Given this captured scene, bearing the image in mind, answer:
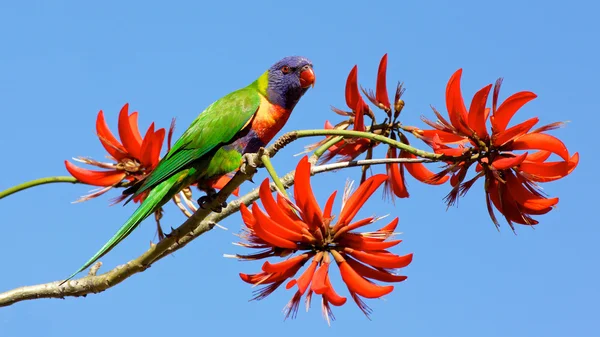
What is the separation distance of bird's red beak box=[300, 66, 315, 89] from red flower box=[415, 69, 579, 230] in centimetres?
196

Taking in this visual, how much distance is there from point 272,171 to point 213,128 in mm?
1847

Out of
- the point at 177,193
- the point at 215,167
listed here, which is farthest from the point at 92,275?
the point at 215,167

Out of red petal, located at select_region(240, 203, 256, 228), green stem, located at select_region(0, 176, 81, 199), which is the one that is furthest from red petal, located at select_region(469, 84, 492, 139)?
green stem, located at select_region(0, 176, 81, 199)

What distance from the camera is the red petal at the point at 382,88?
3.03 metres

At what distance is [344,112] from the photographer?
3193 millimetres

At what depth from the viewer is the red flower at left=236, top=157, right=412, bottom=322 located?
2244mm

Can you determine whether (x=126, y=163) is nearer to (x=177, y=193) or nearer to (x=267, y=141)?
(x=177, y=193)

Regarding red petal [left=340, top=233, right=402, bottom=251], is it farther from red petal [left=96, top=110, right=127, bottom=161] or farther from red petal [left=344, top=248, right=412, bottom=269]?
red petal [left=96, top=110, right=127, bottom=161]

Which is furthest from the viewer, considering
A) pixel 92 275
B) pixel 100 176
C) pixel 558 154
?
pixel 100 176

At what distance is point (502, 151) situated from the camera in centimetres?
271

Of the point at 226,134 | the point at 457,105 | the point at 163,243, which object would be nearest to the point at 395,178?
the point at 457,105

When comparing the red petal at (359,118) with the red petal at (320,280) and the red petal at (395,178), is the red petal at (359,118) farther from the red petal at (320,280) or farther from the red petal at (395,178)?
the red petal at (320,280)

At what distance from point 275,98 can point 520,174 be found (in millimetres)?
2125

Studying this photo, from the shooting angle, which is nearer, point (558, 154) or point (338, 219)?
point (338, 219)
